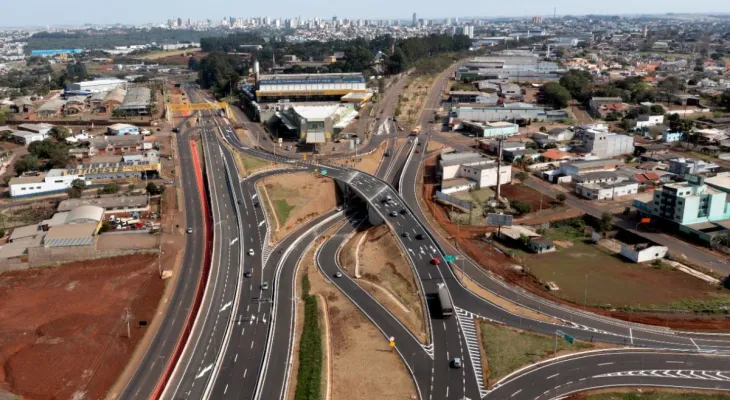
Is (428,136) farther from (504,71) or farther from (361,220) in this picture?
(504,71)

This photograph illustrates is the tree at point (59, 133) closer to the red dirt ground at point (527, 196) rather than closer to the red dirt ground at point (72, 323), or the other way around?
the red dirt ground at point (72, 323)

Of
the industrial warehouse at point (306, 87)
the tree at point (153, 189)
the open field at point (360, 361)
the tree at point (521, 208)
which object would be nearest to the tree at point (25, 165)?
the tree at point (153, 189)

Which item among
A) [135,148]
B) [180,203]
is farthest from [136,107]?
[180,203]

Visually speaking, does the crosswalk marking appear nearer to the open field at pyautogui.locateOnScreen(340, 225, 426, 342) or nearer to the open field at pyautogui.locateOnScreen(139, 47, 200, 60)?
the open field at pyautogui.locateOnScreen(340, 225, 426, 342)

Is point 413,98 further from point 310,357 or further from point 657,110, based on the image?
point 310,357

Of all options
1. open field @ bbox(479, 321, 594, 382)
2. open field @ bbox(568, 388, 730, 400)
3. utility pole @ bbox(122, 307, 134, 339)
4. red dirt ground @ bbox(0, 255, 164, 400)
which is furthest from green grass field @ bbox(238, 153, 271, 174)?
open field @ bbox(568, 388, 730, 400)

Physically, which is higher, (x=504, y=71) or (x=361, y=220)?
(x=504, y=71)
